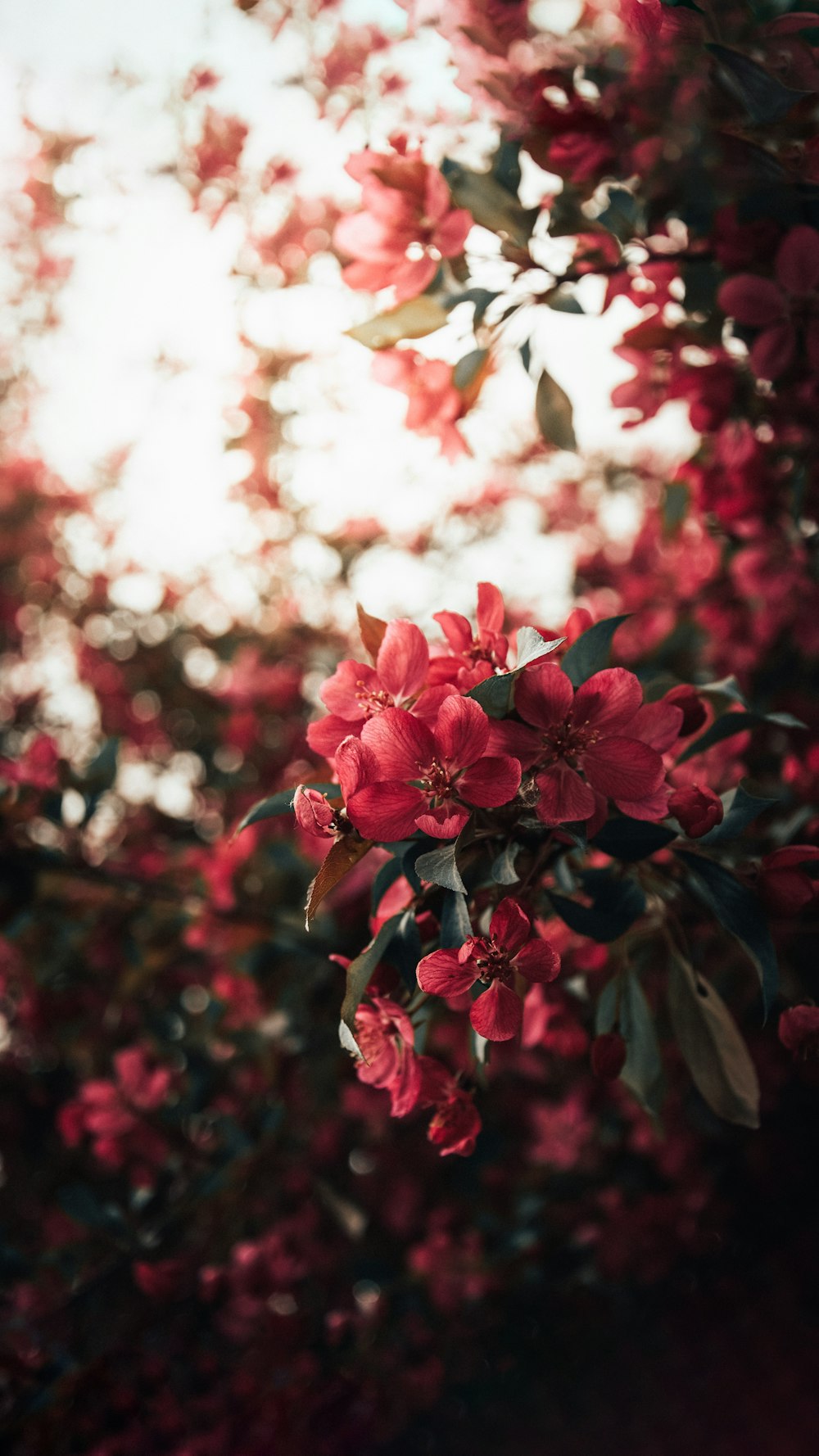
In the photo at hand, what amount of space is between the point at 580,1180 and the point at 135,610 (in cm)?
266

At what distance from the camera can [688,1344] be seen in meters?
2.72

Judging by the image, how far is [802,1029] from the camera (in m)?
0.82

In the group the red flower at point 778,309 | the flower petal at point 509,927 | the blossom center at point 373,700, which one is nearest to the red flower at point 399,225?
the red flower at point 778,309

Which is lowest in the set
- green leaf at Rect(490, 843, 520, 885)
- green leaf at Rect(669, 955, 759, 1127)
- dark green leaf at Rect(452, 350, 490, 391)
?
green leaf at Rect(669, 955, 759, 1127)

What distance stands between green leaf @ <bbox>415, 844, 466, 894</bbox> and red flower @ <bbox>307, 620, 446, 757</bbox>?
0.12 metres

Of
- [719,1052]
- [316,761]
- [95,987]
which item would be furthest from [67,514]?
[719,1052]

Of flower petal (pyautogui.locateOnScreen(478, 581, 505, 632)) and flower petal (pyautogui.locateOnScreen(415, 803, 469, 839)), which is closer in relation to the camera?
flower petal (pyautogui.locateOnScreen(415, 803, 469, 839))

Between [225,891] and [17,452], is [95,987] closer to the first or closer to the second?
[225,891]

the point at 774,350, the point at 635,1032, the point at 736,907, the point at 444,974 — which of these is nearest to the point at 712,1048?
the point at 635,1032

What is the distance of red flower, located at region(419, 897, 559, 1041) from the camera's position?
27.6 inches

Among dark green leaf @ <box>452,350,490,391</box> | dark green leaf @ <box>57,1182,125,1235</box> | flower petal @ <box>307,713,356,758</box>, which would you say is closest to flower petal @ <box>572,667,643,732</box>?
flower petal @ <box>307,713,356,758</box>

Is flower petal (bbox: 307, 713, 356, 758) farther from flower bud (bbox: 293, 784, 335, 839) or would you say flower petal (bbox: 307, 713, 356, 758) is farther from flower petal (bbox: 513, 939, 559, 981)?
flower petal (bbox: 513, 939, 559, 981)

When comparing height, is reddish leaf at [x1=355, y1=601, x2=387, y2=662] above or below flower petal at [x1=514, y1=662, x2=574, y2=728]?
below

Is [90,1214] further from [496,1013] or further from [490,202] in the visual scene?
[490,202]
